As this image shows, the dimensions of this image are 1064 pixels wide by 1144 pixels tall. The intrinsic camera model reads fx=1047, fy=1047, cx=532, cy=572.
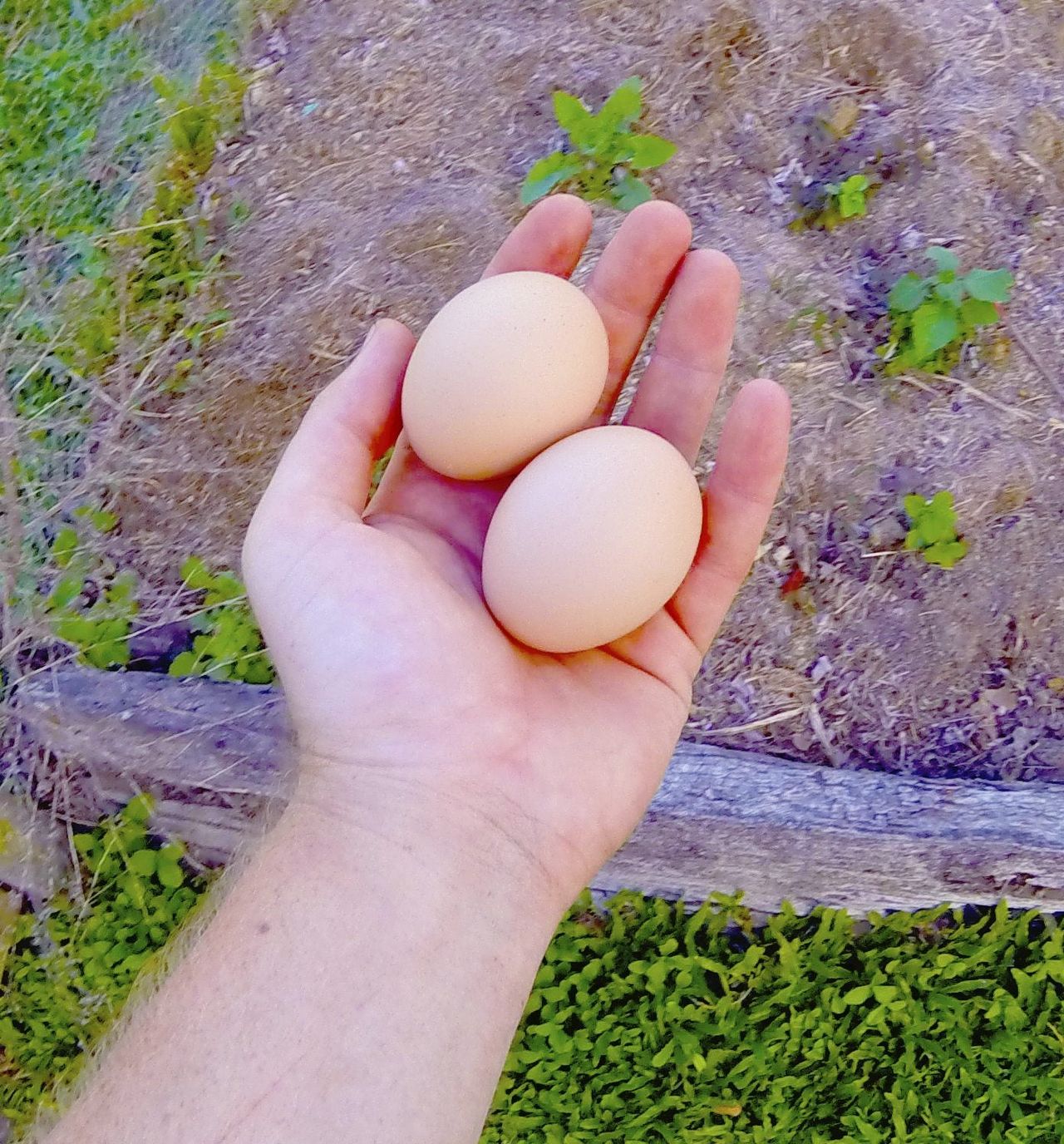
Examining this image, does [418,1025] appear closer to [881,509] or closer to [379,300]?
[881,509]

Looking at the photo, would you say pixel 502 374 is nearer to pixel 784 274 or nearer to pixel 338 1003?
pixel 338 1003

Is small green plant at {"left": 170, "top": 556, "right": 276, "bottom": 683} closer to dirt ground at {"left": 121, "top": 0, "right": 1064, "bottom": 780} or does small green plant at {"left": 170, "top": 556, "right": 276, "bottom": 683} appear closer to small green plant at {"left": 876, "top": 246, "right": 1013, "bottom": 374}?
dirt ground at {"left": 121, "top": 0, "right": 1064, "bottom": 780}

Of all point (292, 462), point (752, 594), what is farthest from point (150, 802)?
point (752, 594)

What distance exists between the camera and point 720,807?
5.96 ft

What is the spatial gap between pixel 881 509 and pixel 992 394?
1.06 feet

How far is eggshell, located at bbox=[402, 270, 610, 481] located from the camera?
1.41m

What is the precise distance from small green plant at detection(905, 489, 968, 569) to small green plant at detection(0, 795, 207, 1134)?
4.95ft

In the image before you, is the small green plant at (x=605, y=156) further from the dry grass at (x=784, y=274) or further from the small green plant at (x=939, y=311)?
the small green plant at (x=939, y=311)

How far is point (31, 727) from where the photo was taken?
6.58ft

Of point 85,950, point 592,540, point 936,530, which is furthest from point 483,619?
point 85,950

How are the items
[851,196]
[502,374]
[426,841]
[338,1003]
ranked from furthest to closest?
[851,196] → [502,374] → [426,841] → [338,1003]

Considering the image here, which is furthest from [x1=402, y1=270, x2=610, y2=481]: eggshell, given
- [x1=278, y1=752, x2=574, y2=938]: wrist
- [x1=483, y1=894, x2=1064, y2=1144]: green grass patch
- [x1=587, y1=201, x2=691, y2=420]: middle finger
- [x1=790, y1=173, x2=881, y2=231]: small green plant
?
[x1=483, y1=894, x2=1064, y2=1144]: green grass patch

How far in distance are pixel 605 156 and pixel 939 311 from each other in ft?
2.41

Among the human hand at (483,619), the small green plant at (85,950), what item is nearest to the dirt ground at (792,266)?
the human hand at (483,619)
